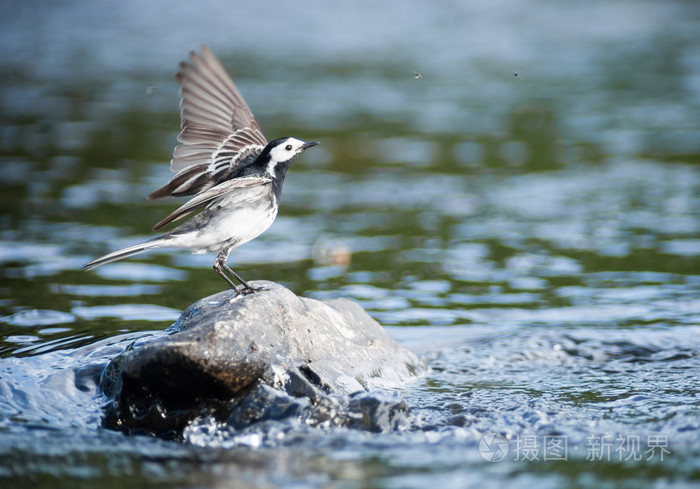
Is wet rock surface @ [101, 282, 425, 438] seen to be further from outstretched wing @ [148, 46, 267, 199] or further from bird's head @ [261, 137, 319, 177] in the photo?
outstretched wing @ [148, 46, 267, 199]

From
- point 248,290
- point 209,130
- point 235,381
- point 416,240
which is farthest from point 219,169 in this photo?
point 416,240

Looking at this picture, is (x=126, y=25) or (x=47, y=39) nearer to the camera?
(x=47, y=39)

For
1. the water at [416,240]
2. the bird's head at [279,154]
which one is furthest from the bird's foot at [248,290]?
the water at [416,240]

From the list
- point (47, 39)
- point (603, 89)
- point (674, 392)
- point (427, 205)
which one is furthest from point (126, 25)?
point (674, 392)

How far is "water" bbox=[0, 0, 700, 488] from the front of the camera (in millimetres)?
5277

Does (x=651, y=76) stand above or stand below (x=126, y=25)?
below

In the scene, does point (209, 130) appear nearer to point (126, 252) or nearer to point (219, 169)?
point (219, 169)

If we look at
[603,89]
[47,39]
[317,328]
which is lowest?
[317,328]

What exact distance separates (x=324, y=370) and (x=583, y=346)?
2681mm

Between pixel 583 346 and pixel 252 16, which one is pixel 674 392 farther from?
pixel 252 16

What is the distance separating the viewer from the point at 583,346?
779cm

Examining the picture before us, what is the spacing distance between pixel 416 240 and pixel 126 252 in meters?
5.58

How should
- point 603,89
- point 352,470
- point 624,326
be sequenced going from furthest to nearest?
point 603,89 < point 624,326 < point 352,470

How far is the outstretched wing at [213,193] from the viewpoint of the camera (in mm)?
6113
